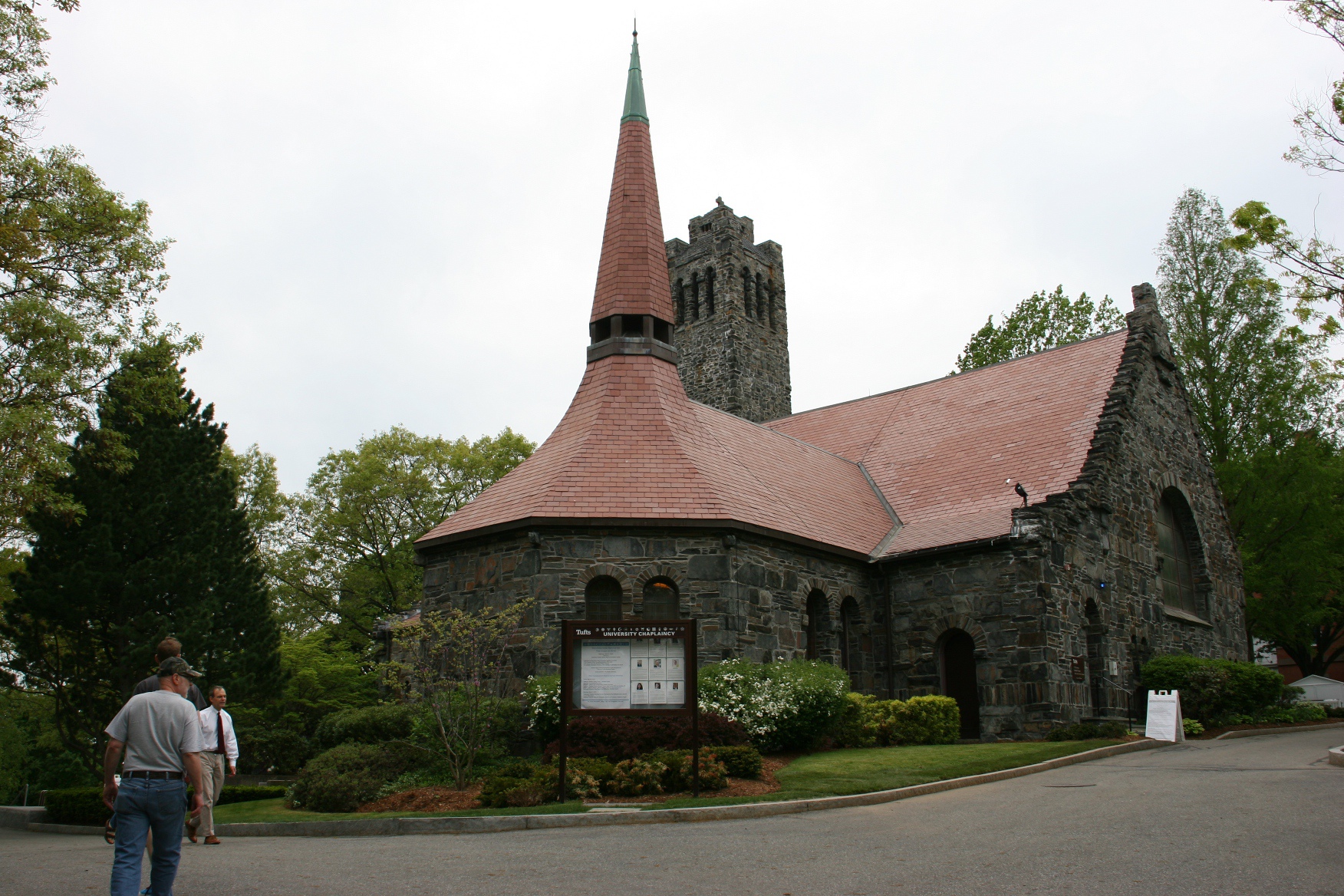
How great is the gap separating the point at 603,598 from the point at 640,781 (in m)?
5.85

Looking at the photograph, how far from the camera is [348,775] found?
13648 millimetres

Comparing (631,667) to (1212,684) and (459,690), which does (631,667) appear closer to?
(459,690)

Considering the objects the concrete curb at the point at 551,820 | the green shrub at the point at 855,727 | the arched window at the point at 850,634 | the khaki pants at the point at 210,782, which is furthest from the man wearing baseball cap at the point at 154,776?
the arched window at the point at 850,634

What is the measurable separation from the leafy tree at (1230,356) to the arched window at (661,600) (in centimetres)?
2406

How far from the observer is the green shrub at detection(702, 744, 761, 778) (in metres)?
12.9

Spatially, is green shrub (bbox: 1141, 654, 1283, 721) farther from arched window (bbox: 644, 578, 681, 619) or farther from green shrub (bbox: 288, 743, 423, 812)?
green shrub (bbox: 288, 743, 423, 812)

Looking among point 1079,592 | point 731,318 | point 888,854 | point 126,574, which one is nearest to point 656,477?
point 1079,592

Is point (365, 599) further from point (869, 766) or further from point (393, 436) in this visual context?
point (869, 766)

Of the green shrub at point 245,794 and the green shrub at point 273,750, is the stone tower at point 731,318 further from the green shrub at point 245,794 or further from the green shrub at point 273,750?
the green shrub at point 245,794

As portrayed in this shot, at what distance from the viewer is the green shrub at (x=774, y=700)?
1541 cm

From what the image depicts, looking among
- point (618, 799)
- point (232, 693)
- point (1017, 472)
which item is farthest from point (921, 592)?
point (232, 693)

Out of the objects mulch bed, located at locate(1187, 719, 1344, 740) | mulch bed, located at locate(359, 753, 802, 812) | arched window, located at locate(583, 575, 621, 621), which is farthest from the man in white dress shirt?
mulch bed, located at locate(1187, 719, 1344, 740)

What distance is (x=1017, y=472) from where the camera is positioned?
22.1 m

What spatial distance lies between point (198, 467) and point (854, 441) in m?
16.8
